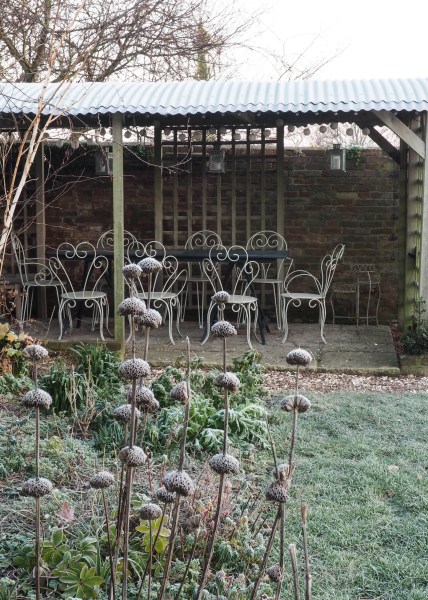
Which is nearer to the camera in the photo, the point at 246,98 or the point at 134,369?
the point at 134,369

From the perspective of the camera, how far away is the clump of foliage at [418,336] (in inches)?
249

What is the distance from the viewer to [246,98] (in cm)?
631

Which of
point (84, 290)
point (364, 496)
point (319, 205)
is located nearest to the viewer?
point (364, 496)

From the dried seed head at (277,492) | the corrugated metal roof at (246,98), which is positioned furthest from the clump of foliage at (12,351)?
the dried seed head at (277,492)

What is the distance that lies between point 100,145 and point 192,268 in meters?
1.78

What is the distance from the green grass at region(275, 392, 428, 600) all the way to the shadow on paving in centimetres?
118

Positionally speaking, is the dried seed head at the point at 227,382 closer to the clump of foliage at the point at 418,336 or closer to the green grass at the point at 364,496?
the green grass at the point at 364,496

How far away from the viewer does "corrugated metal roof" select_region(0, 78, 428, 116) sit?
6051mm

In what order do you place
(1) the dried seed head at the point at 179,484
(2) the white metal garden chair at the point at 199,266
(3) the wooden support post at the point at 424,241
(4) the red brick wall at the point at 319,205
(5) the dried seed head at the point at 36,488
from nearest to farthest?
(1) the dried seed head at the point at 179,484 → (5) the dried seed head at the point at 36,488 → (3) the wooden support post at the point at 424,241 → (2) the white metal garden chair at the point at 199,266 → (4) the red brick wall at the point at 319,205

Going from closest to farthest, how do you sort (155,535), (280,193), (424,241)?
(155,535) → (424,241) → (280,193)

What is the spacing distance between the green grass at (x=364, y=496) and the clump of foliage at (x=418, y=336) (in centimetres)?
117

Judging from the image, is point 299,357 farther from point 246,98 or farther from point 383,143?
point 383,143

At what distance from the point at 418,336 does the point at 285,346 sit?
1295 millimetres

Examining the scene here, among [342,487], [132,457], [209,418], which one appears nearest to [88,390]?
[209,418]
